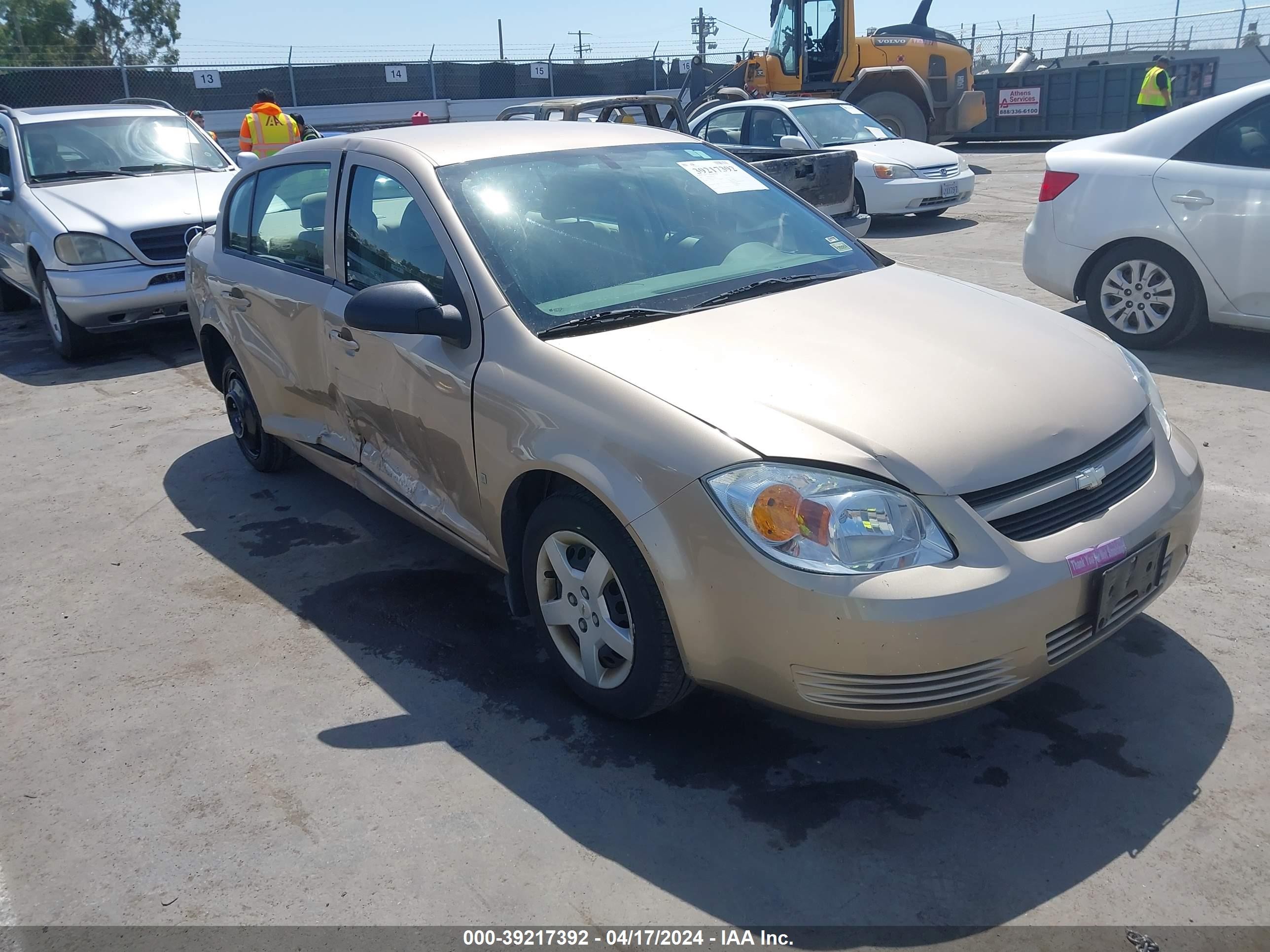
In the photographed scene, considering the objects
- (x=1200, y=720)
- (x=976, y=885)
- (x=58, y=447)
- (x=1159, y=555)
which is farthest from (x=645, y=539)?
(x=58, y=447)

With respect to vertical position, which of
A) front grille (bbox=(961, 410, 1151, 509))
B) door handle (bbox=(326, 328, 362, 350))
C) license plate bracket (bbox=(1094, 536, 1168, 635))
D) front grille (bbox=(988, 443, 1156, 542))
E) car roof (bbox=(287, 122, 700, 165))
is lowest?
license plate bracket (bbox=(1094, 536, 1168, 635))

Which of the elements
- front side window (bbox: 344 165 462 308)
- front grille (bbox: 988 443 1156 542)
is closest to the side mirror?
front side window (bbox: 344 165 462 308)

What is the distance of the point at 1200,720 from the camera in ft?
10.1

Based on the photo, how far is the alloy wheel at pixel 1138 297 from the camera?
646 centimetres

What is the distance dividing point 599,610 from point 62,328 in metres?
6.88

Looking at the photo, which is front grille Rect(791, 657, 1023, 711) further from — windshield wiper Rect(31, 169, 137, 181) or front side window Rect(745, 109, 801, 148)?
front side window Rect(745, 109, 801, 148)

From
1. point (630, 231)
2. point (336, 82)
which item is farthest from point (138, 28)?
point (630, 231)

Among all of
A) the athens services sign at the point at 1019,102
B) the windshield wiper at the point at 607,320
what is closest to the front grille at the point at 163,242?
the windshield wiper at the point at 607,320

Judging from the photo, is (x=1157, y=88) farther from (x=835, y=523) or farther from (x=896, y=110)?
(x=835, y=523)

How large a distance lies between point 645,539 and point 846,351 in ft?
2.79

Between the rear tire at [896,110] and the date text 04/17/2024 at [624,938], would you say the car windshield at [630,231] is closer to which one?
the date text 04/17/2024 at [624,938]

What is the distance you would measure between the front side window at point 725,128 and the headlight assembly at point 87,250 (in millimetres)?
7360

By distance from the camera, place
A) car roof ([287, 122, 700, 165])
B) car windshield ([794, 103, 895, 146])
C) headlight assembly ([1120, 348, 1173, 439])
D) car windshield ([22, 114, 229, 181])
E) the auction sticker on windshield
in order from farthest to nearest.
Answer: car windshield ([794, 103, 895, 146]), car windshield ([22, 114, 229, 181]), the auction sticker on windshield, car roof ([287, 122, 700, 165]), headlight assembly ([1120, 348, 1173, 439])

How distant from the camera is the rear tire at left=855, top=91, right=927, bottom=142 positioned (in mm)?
18516
